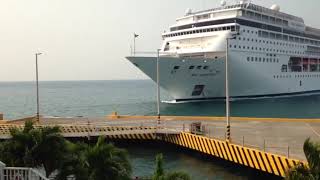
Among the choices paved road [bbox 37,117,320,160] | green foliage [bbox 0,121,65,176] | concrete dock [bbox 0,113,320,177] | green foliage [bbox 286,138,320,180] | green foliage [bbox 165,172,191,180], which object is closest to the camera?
green foliage [bbox 286,138,320,180]

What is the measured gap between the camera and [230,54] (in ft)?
179

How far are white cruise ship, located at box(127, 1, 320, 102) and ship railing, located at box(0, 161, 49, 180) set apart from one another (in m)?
40.0

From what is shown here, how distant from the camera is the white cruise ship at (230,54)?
52794mm

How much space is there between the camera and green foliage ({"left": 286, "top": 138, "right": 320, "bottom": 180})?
9.18 meters

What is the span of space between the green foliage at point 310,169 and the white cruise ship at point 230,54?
40991 mm

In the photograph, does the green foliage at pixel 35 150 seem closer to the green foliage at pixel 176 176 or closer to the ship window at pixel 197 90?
the green foliage at pixel 176 176

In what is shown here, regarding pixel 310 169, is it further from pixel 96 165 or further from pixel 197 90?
pixel 197 90

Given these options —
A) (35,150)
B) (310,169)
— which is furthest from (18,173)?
(310,169)

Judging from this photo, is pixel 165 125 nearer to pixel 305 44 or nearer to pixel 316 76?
pixel 305 44

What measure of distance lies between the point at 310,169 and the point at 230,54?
45.9m

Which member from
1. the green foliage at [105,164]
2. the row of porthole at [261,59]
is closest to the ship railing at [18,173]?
the green foliage at [105,164]

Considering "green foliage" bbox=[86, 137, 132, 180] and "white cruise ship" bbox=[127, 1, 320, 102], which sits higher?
"white cruise ship" bbox=[127, 1, 320, 102]

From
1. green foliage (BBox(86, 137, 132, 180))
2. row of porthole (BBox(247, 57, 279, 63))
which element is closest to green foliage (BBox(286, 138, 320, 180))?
green foliage (BBox(86, 137, 132, 180))

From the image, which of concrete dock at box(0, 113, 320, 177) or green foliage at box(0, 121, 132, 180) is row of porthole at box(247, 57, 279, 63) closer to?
concrete dock at box(0, 113, 320, 177)
